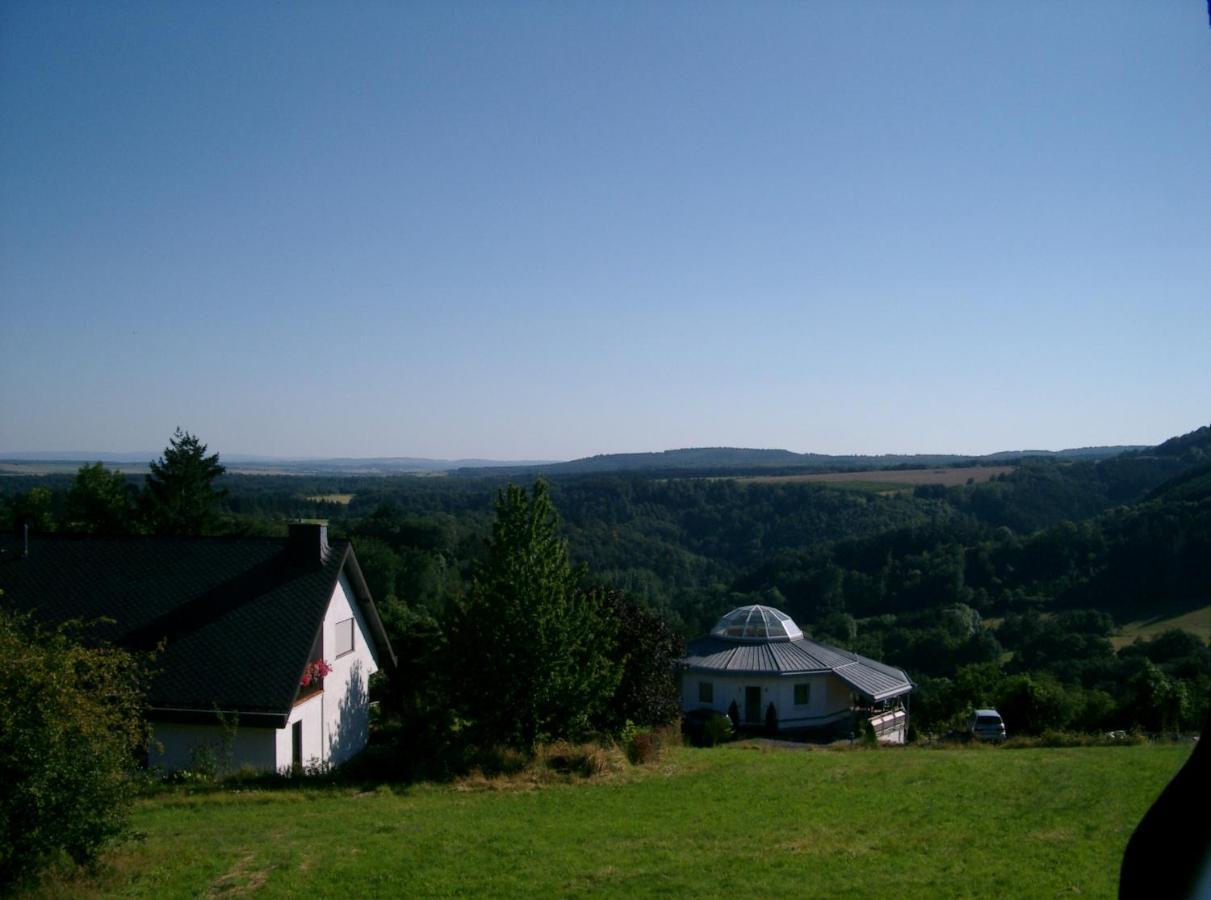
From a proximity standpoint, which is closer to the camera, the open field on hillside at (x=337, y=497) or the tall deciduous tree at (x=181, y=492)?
the tall deciduous tree at (x=181, y=492)

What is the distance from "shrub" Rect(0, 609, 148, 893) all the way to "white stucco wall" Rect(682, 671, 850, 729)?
25.2 m

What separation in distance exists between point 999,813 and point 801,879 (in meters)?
4.51

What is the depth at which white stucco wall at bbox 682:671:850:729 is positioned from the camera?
111 feet

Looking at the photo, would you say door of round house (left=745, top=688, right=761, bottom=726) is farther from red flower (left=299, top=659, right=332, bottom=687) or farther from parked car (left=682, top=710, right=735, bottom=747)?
red flower (left=299, top=659, right=332, bottom=687)

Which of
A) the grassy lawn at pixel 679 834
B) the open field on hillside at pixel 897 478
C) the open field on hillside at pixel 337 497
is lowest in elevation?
the grassy lawn at pixel 679 834

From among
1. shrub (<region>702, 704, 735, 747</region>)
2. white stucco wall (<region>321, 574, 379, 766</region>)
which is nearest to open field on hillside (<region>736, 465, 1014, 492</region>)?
shrub (<region>702, 704, 735, 747</region>)

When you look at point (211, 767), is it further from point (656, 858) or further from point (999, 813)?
point (999, 813)

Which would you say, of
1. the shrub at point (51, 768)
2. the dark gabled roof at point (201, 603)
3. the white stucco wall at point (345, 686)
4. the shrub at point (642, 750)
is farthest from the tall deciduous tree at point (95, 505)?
the shrub at point (51, 768)

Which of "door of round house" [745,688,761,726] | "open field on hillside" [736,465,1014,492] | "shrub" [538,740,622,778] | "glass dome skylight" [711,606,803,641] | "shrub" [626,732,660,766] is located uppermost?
"open field on hillside" [736,465,1014,492]

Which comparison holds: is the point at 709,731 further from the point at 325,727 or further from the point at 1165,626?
the point at 1165,626

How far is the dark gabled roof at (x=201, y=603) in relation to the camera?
19.7 metres

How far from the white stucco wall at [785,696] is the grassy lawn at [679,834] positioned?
16080 millimetres

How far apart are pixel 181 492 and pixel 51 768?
33657mm

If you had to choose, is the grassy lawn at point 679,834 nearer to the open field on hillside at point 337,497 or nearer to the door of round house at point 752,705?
the door of round house at point 752,705
